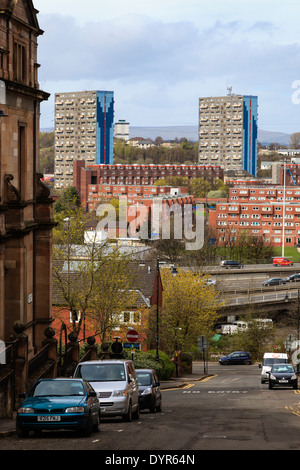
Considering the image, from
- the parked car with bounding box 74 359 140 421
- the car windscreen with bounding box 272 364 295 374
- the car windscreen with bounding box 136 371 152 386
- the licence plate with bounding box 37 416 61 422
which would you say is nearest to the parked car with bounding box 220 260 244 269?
the car windscreen with bounding box 272 364 295 374

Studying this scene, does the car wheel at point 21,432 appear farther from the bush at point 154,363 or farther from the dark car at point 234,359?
the dark car at point 234,359

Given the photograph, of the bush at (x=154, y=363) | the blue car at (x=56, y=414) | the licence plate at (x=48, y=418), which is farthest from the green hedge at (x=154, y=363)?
the licence plate at (x=48, y=418)

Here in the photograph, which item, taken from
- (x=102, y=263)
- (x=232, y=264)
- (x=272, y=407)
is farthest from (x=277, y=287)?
(x=272, y=407)

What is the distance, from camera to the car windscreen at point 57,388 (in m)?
18.4

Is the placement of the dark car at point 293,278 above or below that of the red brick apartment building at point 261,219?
below

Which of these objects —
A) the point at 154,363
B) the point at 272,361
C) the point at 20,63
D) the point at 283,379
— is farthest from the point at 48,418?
the point at 272,361

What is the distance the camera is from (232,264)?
424ft

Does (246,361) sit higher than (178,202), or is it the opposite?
(178,202)

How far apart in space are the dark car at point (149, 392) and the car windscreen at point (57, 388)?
7.67 metres

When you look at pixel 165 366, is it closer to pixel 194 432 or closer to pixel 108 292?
pixel 108 292

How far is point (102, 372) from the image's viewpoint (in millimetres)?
22469

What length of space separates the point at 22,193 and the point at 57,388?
11.7m
